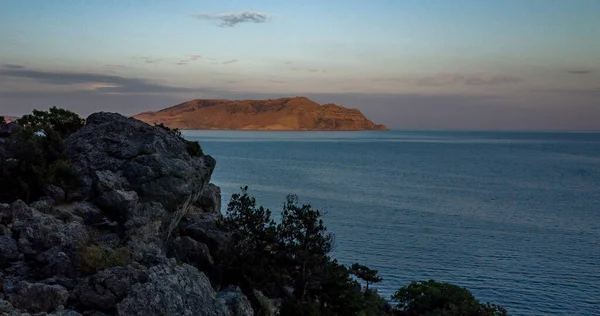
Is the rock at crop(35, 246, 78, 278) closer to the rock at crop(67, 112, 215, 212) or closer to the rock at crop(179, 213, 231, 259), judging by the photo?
the rock at crop(67, 112, 215, 212)

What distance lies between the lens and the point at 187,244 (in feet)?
104

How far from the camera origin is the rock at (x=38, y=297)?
54.8ft

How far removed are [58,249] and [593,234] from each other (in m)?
78.4

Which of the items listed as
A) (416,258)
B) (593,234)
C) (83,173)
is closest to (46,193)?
(83,173)

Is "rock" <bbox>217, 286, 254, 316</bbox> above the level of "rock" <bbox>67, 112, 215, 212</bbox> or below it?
below

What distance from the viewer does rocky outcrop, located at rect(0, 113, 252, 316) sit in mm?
18000

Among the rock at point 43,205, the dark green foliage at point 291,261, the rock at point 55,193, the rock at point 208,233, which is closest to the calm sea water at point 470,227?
the dark green foliage at point 291,261

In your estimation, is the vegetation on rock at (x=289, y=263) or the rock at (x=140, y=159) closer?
the rock at (x=140, y=159)

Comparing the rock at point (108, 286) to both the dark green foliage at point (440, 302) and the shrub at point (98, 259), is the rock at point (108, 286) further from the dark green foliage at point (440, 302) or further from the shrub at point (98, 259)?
the dark green foliage at point (440, 302)

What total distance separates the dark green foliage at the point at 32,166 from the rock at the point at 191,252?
7.35 m

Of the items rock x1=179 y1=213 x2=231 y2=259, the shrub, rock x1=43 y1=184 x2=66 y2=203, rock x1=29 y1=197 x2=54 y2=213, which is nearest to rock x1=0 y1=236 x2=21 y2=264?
the shrub

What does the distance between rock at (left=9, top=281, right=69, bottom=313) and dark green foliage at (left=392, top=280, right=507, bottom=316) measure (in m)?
31.0

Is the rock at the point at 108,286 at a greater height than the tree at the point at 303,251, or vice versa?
the rock at the point at 108,286

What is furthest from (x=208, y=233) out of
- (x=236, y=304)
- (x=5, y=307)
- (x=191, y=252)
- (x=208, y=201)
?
(x=5, y=307)
